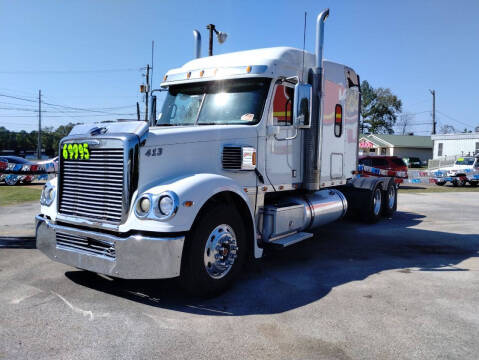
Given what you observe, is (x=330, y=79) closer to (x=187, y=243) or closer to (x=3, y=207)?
(x=187, y=243)

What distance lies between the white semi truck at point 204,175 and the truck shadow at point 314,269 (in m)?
0.33

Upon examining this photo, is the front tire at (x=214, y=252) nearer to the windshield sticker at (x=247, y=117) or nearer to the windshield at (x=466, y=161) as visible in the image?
the windshield sticker at (x=247, y=117)

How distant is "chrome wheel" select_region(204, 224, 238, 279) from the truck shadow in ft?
1.01

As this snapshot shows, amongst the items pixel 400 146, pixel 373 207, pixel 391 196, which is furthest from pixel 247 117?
pixel 400 146

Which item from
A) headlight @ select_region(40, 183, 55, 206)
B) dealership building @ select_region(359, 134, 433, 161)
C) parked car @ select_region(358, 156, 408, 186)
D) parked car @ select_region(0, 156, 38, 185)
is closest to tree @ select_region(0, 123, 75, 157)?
dealership building @ select_region(359, 134, 433, 161)

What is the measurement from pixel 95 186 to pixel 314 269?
3.18 meters

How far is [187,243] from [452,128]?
103 meters

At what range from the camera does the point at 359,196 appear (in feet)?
31.1

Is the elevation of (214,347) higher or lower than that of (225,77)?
lower

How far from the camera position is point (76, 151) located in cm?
468

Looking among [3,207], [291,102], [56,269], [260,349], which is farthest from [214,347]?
[3,207]

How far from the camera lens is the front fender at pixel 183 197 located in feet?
13.2

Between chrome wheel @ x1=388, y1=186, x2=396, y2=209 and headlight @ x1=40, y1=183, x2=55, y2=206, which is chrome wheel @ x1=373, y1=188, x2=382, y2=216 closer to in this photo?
chrome wheel @ x1=388, y1=186, x2=396, y2=209

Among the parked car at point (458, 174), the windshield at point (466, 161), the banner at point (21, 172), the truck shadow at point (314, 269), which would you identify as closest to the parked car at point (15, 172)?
the banner at point (21, 172)
